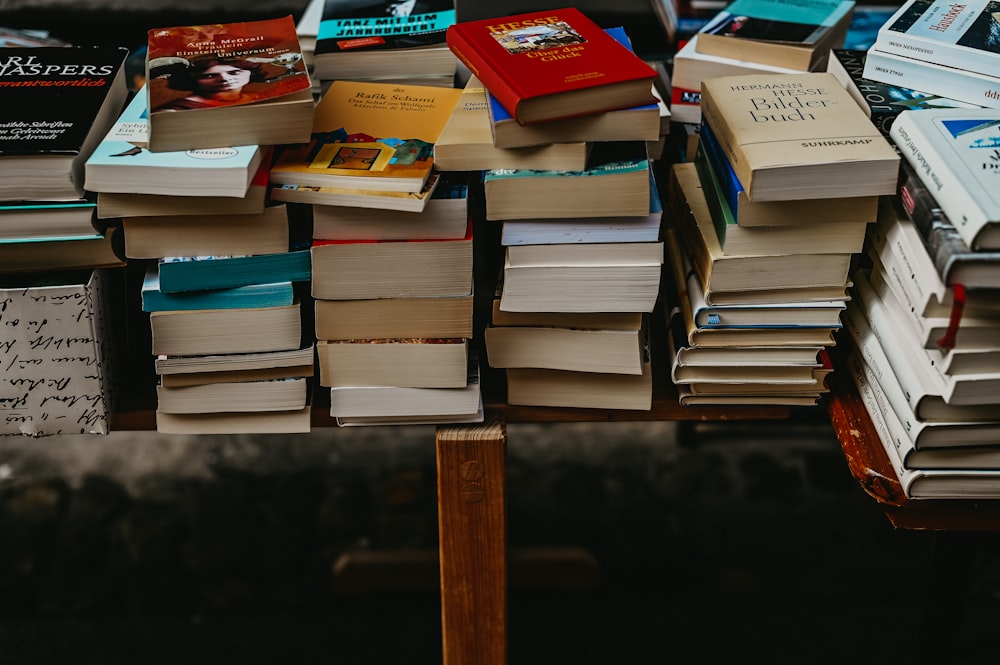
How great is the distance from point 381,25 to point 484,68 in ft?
0.99

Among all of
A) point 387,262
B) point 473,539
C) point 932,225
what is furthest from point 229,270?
point 932,225

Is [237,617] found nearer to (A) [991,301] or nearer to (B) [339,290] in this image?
(B) [339,290]

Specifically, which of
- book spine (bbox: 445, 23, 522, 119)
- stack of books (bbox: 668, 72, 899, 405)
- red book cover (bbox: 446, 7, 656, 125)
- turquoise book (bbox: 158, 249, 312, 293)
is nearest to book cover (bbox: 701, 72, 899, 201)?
stack of books (bbox: 668, 72, 899, 405)

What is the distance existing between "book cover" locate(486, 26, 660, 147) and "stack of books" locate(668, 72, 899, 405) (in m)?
0.09

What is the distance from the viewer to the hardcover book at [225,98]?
3.21 ft

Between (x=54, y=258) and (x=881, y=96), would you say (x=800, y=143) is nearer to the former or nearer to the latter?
(x=881, y=96)

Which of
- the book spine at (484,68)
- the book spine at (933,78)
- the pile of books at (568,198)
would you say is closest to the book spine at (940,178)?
the book spine at (933,78)

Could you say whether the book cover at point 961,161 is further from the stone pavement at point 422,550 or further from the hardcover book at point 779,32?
the stone pavement at point 422,550

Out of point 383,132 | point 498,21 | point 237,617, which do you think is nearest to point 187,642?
point 237,617

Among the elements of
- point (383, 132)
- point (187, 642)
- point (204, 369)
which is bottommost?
point (187, 642)

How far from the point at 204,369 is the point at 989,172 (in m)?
0.83

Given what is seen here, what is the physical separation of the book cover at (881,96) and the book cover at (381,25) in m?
0.50

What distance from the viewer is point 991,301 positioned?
89cm

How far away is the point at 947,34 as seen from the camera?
1.11m
